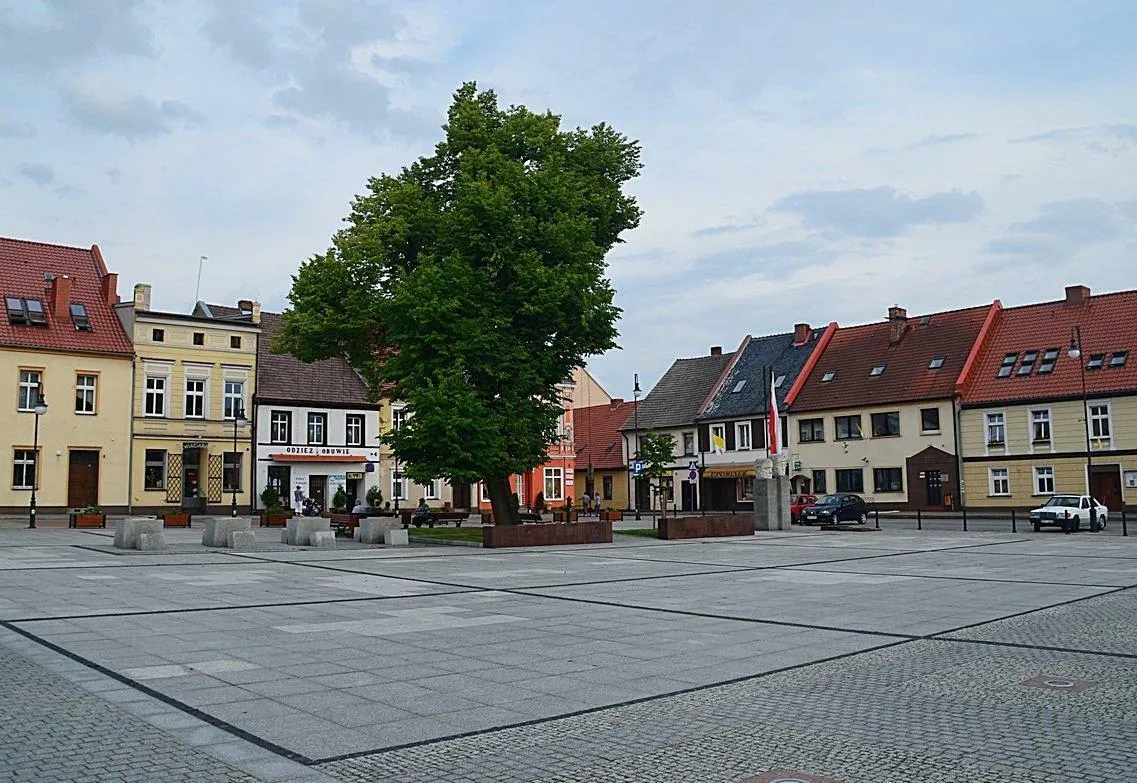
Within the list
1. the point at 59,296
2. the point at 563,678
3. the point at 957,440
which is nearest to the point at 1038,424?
the point at 957,440

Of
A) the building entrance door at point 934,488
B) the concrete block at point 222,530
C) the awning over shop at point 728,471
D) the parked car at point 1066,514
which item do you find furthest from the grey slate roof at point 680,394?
the concrete block at point 222,530

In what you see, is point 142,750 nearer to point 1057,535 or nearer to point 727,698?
point 727,698

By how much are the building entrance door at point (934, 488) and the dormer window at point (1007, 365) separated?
635 centimetres

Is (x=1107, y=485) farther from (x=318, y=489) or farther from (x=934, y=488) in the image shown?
(x=318, y=489)

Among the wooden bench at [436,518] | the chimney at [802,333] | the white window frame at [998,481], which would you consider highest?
the chimney at [802,333]

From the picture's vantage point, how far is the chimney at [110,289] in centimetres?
4859

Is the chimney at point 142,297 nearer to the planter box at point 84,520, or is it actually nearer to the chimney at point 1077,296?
the planter box at point 84,520

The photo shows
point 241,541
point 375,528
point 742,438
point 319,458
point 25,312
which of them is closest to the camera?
point 241,541

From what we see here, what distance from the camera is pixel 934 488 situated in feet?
180

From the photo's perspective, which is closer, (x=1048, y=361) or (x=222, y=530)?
(x=222, y=530)

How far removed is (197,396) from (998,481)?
41.9 metres

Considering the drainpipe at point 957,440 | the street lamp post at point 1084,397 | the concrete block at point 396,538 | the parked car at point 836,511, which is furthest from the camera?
the drainpipe at point 957,440

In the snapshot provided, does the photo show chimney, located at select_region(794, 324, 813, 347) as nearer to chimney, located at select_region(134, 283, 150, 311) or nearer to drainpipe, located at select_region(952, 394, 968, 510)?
drainpipe, located at select_region(952, 394, 968, 510)

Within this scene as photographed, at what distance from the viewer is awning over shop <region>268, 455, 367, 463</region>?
53.2 metres
